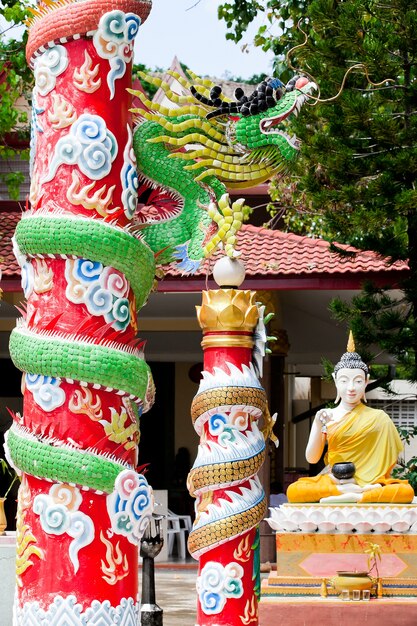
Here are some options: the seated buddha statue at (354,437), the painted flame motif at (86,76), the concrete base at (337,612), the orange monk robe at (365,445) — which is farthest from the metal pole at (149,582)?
the painted flame motif at (86,76)

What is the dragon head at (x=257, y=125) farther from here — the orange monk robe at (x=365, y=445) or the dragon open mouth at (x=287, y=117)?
the orange monk robe at (x=365, y=445)

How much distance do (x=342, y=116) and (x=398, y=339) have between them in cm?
232

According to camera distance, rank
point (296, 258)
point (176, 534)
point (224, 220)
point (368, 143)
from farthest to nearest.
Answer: point (176, 534) < point (296, 258) < point (368, 143) < point (224, 220)

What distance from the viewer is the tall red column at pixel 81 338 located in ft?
17.6

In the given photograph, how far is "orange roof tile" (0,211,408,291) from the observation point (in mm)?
14203

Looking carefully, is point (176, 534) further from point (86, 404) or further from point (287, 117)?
point (86, 404)

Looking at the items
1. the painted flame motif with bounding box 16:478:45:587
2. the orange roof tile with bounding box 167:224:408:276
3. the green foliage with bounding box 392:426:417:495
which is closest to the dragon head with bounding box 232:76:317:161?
the painted flame motif with bounding box 16:478:45:587

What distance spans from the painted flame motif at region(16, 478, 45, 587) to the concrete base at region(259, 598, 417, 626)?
373cm

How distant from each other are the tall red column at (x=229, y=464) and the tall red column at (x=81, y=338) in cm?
156

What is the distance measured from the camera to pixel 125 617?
17.9 ft

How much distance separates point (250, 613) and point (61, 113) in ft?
10.7

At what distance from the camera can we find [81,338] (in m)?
5.43

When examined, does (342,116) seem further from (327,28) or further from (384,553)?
(384,553)

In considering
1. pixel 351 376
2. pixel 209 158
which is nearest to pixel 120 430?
pixel 209 158
